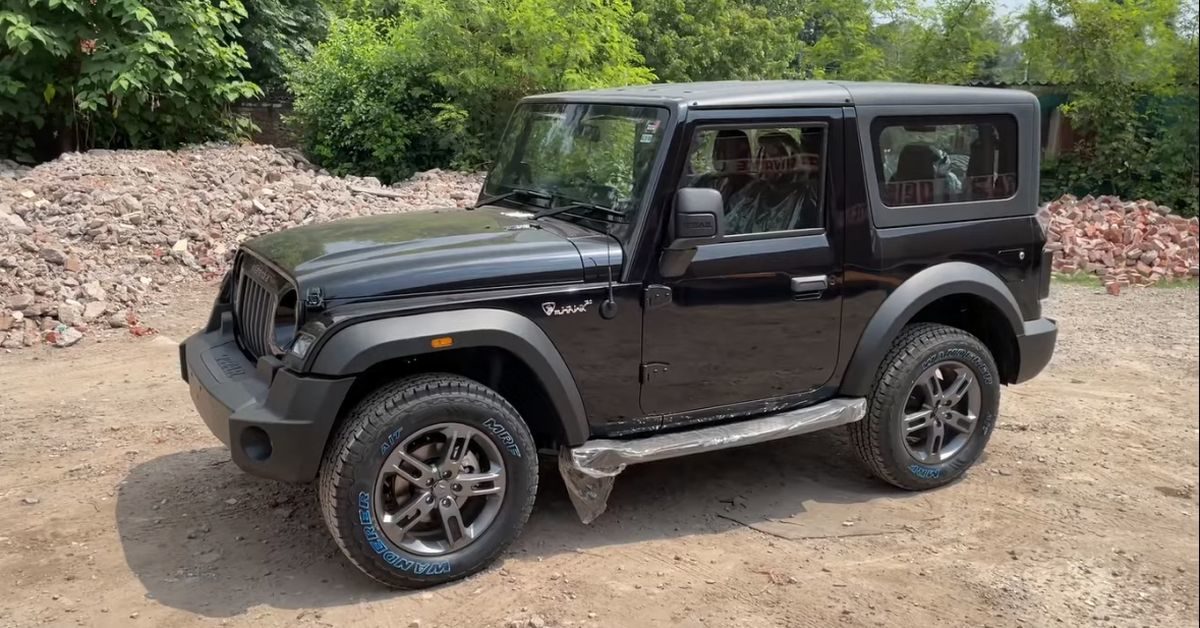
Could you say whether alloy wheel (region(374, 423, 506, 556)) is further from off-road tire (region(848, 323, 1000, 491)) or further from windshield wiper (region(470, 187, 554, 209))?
off-road tire (region(848, 323, 1000, 491))

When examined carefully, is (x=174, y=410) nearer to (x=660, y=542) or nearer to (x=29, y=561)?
(x=29, y=561)

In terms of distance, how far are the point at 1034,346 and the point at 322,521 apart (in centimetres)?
368

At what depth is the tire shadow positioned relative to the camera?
4203mm

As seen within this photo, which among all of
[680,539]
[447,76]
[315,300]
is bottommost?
[680,539]

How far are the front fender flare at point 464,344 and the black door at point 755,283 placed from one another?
0.39 m

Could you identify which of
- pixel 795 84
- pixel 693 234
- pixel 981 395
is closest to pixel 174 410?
pixel 693 234

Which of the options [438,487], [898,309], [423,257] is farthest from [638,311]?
[898,309]

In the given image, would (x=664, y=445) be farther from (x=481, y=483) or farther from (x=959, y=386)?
(x=959, y=386)

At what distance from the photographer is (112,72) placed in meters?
12.4

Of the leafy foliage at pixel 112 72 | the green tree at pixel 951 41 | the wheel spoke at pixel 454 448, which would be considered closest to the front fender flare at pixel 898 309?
the wheel spoke at pixel 454 448

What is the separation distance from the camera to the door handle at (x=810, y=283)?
15.3 ft

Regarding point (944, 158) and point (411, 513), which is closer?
point (411, 513)

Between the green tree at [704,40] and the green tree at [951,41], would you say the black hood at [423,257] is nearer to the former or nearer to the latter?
the green tree at [704,40]

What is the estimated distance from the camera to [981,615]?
4.04m
